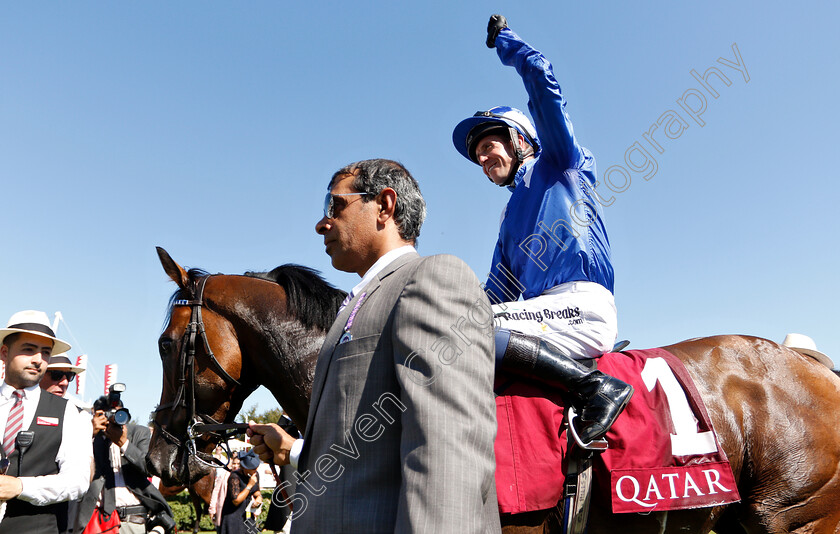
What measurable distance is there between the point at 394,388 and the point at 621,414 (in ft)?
5.45

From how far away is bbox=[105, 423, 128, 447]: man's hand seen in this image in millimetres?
7164

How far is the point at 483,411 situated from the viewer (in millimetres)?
1484

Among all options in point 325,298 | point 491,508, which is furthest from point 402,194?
point 325,298

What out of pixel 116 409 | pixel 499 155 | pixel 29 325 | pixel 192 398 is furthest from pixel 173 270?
pixel 116 409

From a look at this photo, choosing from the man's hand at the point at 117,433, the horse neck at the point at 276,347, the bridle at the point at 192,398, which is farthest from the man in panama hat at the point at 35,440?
the man's hand at the point at 117,433

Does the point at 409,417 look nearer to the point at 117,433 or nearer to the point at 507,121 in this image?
the point at 507,121

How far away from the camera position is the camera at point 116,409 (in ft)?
22.0

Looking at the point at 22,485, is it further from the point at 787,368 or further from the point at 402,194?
the point at 787,368

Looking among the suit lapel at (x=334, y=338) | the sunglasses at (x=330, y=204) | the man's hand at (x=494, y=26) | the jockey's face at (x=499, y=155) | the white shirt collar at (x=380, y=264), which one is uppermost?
the man's hand at (x=494, y=26)

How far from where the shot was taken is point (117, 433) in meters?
7.27

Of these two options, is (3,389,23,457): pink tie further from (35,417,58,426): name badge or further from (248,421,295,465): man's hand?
(248,421,295,465): man's hand

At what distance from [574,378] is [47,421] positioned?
4154 mm

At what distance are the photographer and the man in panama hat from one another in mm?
2036

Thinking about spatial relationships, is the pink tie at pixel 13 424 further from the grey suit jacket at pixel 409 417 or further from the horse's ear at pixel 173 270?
the grey suit jacket at pixel 409 417
